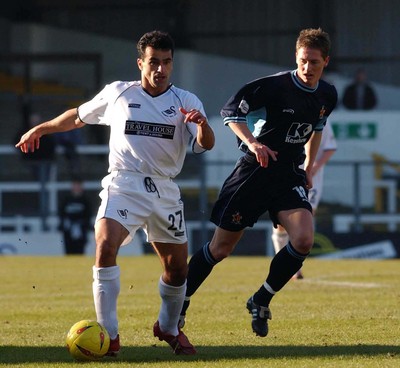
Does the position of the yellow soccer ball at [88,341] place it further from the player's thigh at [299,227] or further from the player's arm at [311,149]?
the player's arm at [311,149]

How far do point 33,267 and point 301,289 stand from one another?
18.1 feet

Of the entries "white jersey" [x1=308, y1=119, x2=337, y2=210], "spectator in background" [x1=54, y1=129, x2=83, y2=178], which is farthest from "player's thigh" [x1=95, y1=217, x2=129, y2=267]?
"spectator in background" [x1=54, y1=129, x2=83, y2=178]

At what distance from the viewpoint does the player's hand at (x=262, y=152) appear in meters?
8.38

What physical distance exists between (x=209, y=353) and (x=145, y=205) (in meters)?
1.08

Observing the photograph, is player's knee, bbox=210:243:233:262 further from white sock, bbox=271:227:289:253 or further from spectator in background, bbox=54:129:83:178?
spectator in background, bbox=54:129:83:178

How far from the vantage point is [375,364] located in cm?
751

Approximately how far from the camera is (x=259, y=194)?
8.98 metres

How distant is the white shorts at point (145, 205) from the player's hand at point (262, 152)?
66 cm

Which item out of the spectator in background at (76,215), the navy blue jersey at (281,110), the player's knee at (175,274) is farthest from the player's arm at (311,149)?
the spectator in background at (76,215)

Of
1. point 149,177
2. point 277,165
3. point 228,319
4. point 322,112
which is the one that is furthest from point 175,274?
point 228,319

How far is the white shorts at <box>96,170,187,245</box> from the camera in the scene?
7.92 meters

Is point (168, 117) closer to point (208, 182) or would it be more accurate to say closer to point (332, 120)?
point (208, 182)

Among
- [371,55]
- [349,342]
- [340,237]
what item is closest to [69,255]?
[340,237]

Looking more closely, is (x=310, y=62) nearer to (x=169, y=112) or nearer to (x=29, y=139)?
(x=169, y=112)
